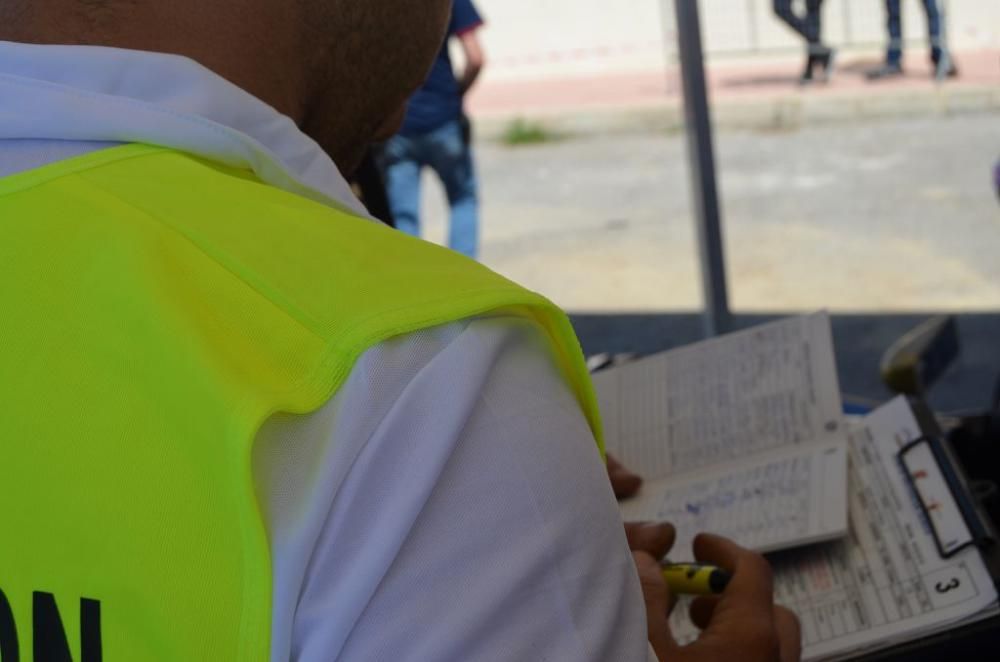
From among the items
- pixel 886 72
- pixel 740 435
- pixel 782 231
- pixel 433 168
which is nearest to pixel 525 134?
pixel 886 72

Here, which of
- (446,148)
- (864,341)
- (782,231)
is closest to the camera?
(864,341)

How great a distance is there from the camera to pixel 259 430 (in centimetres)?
48

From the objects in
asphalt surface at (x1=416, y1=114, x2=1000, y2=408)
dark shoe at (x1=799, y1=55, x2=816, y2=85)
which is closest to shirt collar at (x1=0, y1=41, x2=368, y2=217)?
asphalt surface at (x1=416, y1=114, x2=1000, y2=408)

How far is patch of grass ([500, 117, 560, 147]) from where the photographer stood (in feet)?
24.4

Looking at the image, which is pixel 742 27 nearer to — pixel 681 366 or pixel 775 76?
pixel 775 76

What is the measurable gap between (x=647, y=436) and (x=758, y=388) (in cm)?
11

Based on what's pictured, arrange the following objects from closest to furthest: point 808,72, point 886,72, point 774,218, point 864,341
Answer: point 864,341 → point 774,218 → point 886,72 → point 808,72

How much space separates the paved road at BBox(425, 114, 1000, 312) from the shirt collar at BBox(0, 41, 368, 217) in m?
3.57

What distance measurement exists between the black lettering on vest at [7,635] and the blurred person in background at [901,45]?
653 centimetres

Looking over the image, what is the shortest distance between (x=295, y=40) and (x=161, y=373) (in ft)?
0.83

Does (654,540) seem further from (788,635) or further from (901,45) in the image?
(901,45)

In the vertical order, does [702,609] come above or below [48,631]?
below

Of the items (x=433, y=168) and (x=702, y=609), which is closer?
(x=702, y=609)

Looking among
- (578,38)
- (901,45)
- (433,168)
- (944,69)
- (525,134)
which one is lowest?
(578,38)
